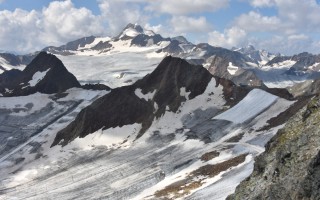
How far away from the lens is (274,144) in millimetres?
24828

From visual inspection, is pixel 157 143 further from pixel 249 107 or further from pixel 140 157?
pixel 249 107

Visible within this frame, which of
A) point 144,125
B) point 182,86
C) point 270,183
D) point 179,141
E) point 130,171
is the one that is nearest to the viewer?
point 270,183

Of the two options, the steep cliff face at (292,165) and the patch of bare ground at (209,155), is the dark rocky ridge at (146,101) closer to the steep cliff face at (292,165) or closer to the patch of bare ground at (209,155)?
the patch of bare ground at (209,155)

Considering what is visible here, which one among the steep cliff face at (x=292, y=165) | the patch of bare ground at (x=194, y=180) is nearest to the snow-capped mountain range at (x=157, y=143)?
the patch of bare ground at (x=194, y=180)

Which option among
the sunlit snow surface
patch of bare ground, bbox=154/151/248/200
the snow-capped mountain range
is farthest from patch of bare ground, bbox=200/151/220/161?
patch of bare ground, bbox=154/151/248/200

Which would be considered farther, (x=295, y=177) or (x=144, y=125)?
(x=144, y=125)

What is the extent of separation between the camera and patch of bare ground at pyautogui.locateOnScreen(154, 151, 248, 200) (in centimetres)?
7488

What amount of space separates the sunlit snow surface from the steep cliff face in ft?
142

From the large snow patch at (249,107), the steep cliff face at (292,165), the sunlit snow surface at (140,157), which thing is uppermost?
the steep cliff face at (292,165)

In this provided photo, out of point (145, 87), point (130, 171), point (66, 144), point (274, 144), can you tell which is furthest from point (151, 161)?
point (274, 144)

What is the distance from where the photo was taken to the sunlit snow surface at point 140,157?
322 feet

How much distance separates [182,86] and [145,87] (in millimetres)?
16567

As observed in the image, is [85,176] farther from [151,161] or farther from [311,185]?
[311,185]

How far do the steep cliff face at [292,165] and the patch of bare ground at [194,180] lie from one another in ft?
156
